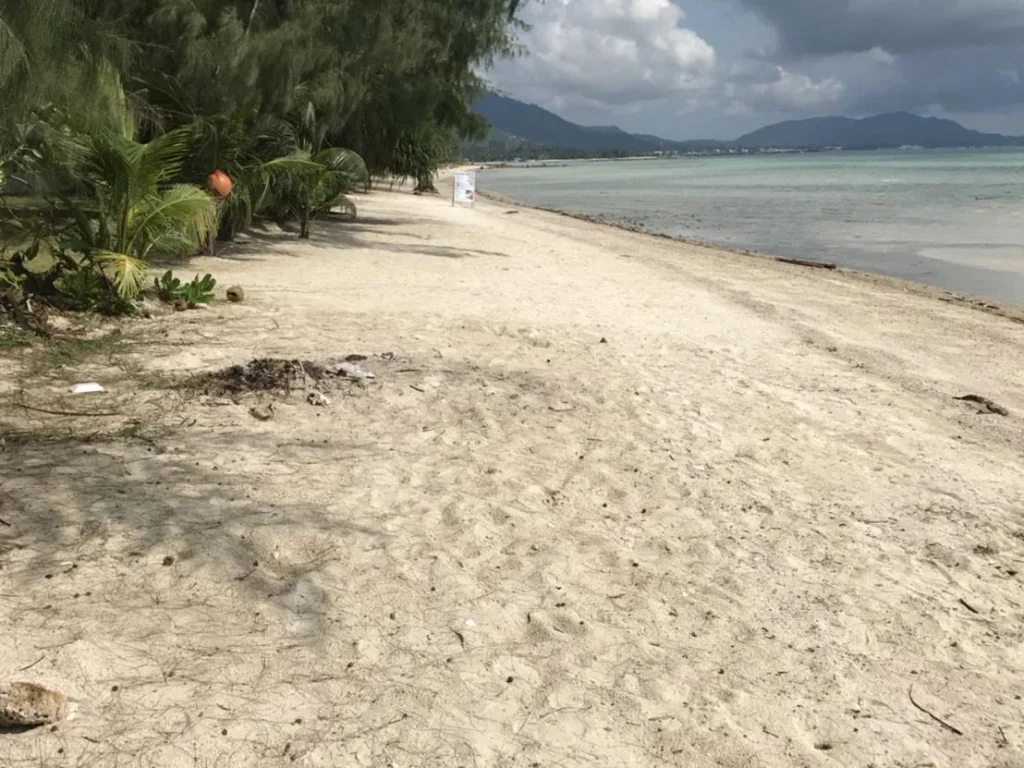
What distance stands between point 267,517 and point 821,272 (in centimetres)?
1159

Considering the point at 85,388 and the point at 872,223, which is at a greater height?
the point at 85,388

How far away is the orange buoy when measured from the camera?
8336 mm

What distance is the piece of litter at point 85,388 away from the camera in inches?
161

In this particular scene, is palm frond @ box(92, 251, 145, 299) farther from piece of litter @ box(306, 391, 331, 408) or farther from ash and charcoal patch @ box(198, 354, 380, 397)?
piece of litter @ box(306, 391, 331, 408)

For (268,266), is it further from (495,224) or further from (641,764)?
(495,224)

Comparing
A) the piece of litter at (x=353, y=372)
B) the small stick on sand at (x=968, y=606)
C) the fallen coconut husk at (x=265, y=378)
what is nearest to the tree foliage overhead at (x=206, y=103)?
the fallen coconut husk at (x=265, y=378)

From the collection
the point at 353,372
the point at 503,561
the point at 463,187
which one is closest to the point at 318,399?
the point at 353,372

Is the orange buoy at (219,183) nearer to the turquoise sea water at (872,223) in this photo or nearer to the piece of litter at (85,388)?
the piece of litter at (85,388)

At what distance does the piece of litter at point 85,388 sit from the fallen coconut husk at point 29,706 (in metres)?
2.42

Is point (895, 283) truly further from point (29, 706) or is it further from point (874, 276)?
point (29, 706)

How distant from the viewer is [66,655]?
2.12 meters

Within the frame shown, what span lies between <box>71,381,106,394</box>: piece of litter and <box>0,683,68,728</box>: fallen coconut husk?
242cm

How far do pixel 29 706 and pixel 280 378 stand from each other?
8.51 feet

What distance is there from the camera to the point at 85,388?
4.11 m
